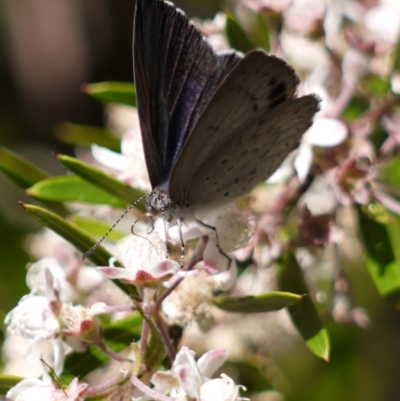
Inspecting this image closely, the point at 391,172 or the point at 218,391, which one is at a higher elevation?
the point at 391,172

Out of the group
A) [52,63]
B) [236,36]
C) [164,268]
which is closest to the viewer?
[164,268]

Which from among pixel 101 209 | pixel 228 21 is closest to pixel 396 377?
pixel 101 209

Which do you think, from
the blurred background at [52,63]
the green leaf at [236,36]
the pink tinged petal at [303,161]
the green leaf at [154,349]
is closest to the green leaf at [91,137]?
the green leaf at [236,36]

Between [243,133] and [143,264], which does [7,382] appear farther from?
[243,133]

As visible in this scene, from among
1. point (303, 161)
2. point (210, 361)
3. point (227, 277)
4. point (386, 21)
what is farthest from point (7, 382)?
point (386, 21)

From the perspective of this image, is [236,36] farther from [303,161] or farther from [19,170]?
[19,170]

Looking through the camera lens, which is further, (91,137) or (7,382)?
(91,137)

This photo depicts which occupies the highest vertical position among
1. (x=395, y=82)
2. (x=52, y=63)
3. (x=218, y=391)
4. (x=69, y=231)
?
(x=52, y=63)

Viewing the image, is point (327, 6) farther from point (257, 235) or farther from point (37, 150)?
point (37, 150)

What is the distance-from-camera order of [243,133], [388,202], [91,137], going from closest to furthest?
1. [243,133]
2. [388,202]
3. [91,137]
